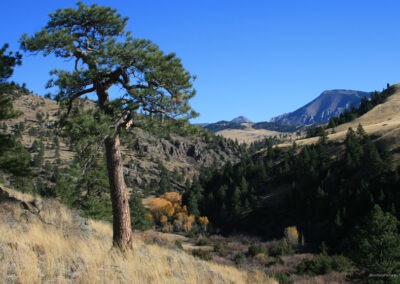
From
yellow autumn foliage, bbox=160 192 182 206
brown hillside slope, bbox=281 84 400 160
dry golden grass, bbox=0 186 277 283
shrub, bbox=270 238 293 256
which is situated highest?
brown hillside slope, bbox=281 84 400 160

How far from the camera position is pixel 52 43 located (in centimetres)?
1088

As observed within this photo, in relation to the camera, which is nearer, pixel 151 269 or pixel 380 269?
pixel 151 269

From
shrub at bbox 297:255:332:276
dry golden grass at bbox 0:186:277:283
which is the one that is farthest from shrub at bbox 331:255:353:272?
dry golden grass at bbox 0:186:277:283

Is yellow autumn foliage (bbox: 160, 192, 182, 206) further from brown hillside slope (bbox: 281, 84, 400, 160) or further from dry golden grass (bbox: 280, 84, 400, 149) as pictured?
brown hillside slope (bbox: 281, 84, 400, 160)

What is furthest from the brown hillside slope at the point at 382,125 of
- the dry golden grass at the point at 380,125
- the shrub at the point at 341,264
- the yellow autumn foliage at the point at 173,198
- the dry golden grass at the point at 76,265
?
the dry golden grass at the point at 76,265

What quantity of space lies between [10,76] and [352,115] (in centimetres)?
17802

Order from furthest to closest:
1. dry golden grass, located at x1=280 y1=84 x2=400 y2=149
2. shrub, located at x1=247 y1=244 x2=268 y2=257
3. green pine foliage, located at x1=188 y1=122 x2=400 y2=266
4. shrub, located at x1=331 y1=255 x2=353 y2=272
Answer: dry golden grass, located at x1=280 y1=84 x2=400 y2=149 < green pine foliage, located at x1=188 y1=122 x2=400 y2=266 < shrub, located at x1=247 y1=244 x2=268 y2=257 < shrub, located at x1=331 y1=255 x2=353 y2=272

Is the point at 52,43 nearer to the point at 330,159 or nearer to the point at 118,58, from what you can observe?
the point at 118,58

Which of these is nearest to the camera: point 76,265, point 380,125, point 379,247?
point 76,265

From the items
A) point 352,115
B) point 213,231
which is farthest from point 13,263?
point 352,115

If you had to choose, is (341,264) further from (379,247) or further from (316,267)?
(379,247)

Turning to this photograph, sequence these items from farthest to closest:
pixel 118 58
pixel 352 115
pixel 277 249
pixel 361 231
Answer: pixel 352 115 < pixel 277 249 < pixel 361 231 < pixel 118 58

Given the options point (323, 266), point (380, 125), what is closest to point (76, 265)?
point (323, 266)

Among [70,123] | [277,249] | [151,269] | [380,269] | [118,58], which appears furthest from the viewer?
[277,249]
